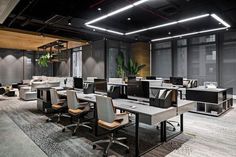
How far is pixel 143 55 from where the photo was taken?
33.5 ft

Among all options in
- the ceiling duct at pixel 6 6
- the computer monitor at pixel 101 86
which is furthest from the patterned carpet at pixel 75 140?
the ceiling duct at pixel 6 6

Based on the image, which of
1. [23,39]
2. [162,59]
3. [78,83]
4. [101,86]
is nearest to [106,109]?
[101,86]

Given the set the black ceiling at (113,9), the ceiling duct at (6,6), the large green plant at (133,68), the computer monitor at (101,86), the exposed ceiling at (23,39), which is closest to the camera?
the ceiling duct at (6,6)

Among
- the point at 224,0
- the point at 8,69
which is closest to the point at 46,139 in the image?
the point at 224,0

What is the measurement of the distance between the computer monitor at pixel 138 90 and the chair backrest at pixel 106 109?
797mm

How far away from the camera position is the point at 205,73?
857cm

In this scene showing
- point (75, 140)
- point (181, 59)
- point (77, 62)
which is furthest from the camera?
point (77, 62)

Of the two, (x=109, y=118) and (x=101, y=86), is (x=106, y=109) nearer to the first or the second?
(x=109, y=118)

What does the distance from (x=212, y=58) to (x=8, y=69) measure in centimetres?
1385

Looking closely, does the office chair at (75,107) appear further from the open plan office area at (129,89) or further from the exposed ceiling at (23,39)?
the exposed ceiling at (23,39)

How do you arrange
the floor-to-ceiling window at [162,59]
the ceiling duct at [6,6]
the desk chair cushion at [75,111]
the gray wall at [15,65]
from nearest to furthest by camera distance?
the desk chair cushion at [75,111], the ceiling duct at [6,6], the floor-to-ceiling window at [162,59], the gray wall at [15,65]

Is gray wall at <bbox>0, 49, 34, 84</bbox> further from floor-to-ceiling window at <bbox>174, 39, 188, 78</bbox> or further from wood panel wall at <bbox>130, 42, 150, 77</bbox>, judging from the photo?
floor-to-ceiling window at <bbox>174, 39, 188, 78</bbox>

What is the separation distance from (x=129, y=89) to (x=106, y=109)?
0.95 metres

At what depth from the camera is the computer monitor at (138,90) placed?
3.12 meters
